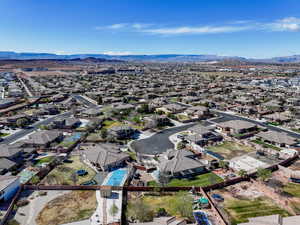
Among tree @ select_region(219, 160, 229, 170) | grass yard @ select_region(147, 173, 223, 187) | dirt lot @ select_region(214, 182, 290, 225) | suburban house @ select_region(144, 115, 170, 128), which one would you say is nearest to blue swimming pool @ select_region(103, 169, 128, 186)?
grass yard @ select_region(147, 173, 223, 187)

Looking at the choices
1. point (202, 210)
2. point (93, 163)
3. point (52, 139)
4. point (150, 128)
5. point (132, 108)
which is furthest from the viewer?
point (132, 108)

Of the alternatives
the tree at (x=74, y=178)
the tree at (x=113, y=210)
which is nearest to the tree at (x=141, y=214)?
the tree at (x=113, y=210)

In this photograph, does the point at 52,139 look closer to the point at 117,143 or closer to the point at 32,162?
the point at 32,162

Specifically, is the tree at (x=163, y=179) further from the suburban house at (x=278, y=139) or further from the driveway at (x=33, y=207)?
the suburban house at (x=278, y=139)

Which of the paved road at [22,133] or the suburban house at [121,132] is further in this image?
the suburban house at [121,132]

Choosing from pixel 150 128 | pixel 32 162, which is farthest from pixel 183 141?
pixel 32 162

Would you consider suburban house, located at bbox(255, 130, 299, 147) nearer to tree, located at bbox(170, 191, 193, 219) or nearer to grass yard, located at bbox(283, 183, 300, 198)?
grass yard, located at bbox(283, 183, 300, 198)

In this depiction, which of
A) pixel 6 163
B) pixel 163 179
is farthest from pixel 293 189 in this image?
pixel 6 163
